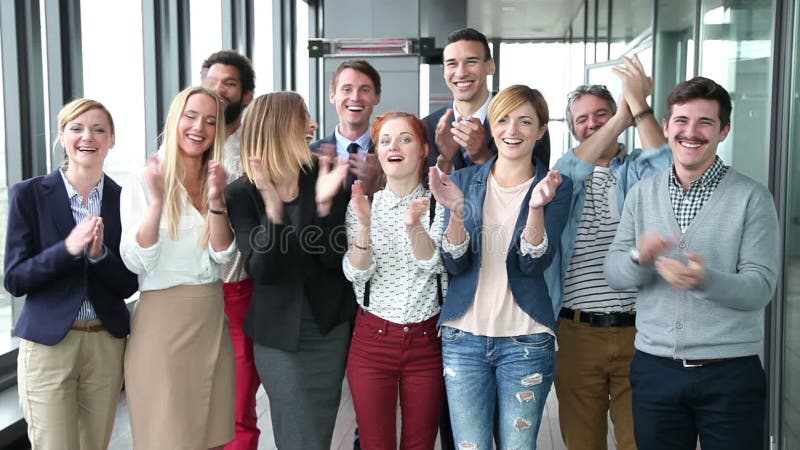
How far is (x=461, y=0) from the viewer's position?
378 inches

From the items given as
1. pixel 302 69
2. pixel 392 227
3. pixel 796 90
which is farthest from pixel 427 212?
pixel 302 69

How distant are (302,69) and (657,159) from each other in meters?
6.10

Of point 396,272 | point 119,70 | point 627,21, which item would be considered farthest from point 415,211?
point 627,21

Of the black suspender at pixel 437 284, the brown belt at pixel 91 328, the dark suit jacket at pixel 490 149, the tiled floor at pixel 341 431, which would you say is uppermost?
the dark suit jacket at pixel 490 149

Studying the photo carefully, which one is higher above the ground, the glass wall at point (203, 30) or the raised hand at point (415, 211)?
the glass wall at point (203, 30)

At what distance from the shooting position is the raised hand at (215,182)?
2.26m

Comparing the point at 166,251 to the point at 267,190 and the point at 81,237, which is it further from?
the point at 267,190

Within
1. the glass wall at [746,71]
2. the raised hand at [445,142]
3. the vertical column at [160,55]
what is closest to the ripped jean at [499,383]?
the raised hand at [445,142]

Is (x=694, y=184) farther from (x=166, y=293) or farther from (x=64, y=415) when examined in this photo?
(x=64, y=415)

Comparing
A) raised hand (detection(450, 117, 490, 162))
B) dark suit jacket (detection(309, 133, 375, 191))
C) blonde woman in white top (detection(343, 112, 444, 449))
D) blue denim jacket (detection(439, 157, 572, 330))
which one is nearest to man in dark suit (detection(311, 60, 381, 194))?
dark suit jacket (detection(309, 133, 375, 191))

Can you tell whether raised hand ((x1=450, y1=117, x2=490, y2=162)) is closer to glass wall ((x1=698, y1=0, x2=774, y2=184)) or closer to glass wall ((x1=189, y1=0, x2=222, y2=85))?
glass wall ((x1=698, y1=0, x2=774, y2=184))

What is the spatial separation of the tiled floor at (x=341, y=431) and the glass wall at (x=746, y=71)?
1.59 m

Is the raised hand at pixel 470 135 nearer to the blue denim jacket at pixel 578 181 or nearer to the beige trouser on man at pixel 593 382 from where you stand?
the blue denim jacket at pixel 578 181

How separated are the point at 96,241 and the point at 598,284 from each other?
5.43 ft
